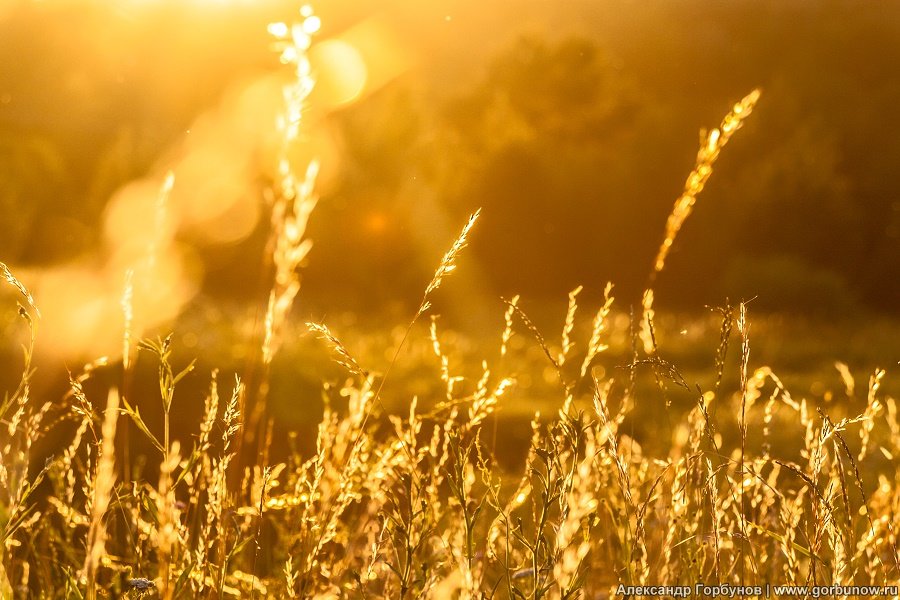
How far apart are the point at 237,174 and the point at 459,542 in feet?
76.4

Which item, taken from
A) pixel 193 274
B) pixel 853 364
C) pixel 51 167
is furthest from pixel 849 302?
pixel 51 167

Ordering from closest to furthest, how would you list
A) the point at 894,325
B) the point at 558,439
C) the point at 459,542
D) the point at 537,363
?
the point at 558,439, the point at 459,542, the point at 537,363, the point at 894,325

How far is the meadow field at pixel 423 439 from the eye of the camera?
1476 millimetres

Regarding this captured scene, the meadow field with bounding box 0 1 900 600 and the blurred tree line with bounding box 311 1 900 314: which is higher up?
the blurred tree line with bounding box 311 1 900 314

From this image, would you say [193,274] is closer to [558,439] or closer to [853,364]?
[853,364]

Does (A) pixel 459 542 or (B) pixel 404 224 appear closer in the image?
(A) pixel 459 542

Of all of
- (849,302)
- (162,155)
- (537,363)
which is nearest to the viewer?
(537,363)

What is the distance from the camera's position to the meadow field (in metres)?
1.48

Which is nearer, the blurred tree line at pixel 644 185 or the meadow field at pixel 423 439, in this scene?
the meadow field at pixel 423 439

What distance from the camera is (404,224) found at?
21.3m

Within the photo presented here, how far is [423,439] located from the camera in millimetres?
6336

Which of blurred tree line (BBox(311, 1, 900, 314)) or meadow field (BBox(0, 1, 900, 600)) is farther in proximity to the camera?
blurred tree line (BBox(311, 1, 900, 314))

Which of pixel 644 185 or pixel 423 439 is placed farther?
pixel 644 185

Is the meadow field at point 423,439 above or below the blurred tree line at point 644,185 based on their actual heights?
below
